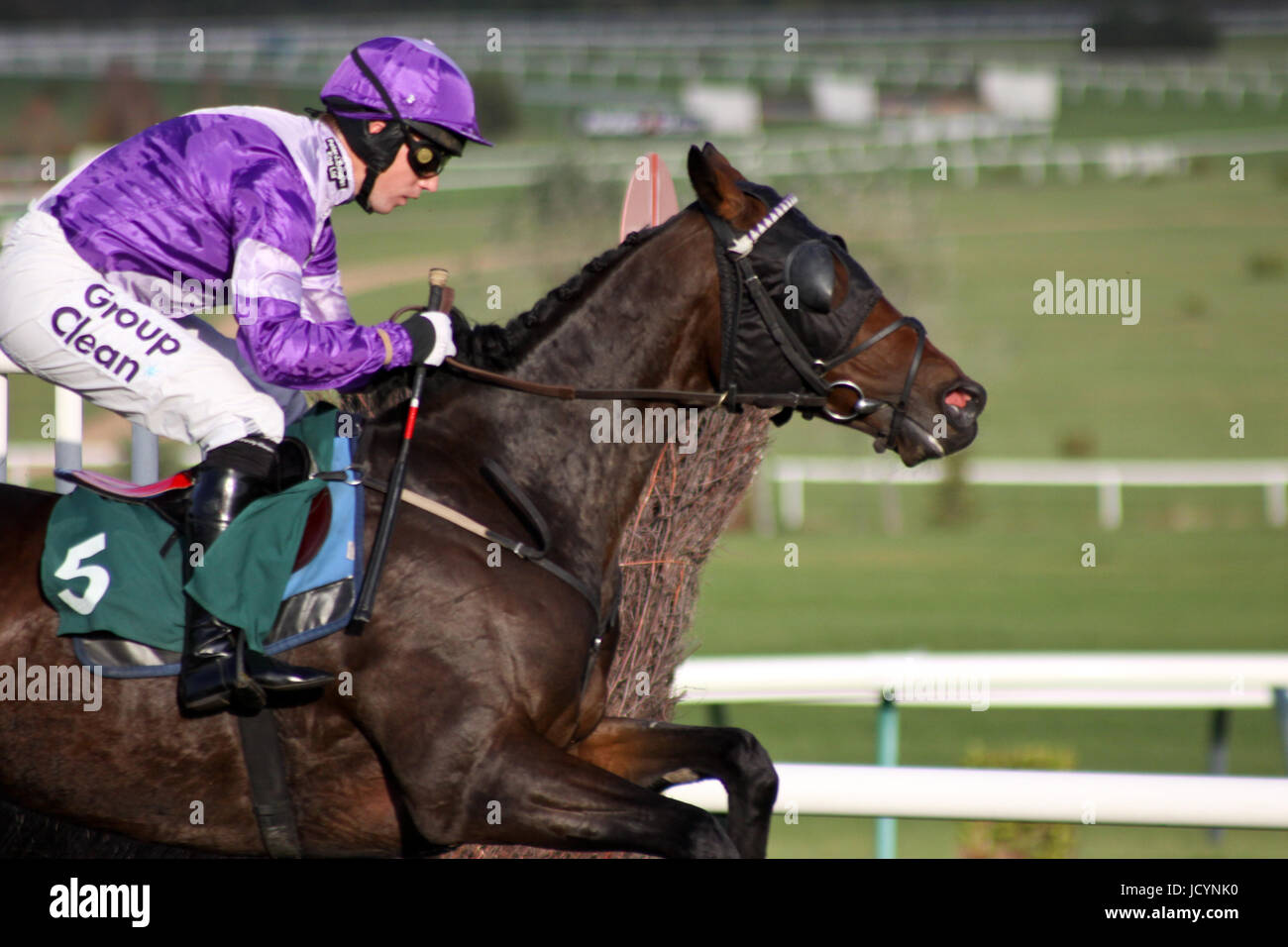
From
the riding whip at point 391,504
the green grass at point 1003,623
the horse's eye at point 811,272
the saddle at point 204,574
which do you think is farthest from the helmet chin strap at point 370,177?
the green grass at point 1003,623

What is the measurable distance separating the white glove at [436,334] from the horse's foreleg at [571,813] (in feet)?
2.58

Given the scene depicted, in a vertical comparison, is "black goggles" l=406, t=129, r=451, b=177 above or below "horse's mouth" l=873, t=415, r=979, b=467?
above

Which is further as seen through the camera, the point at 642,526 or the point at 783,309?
the point at 642,526

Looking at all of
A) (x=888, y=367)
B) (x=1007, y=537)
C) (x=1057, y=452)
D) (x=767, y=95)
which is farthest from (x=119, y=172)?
(x=767, y=95)

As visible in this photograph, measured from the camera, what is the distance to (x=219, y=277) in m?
3.12

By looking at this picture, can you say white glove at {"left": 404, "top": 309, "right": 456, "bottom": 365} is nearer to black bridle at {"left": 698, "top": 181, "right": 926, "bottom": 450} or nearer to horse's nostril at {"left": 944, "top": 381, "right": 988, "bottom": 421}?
black bridle at {"left": 698, "top": 181, "right": 926, "bottom": 450}

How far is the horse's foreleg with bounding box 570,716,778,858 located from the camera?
3.09m

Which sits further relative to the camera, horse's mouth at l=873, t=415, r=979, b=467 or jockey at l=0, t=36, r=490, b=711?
horse's mouth at l=873, t=415, r=979, b=467

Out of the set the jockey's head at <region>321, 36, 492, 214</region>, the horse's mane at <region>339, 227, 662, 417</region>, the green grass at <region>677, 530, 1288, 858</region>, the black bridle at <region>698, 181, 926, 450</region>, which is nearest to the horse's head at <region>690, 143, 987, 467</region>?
the black bridle at <region>698, 181, 926, 450</region>

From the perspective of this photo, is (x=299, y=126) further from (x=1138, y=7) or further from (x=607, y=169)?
(x=1138, y=7)

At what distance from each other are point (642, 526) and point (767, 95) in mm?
42617

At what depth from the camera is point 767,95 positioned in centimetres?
4475

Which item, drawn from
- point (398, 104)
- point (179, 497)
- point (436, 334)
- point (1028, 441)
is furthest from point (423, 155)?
point (1028, 441)

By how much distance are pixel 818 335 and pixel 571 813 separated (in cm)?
110
